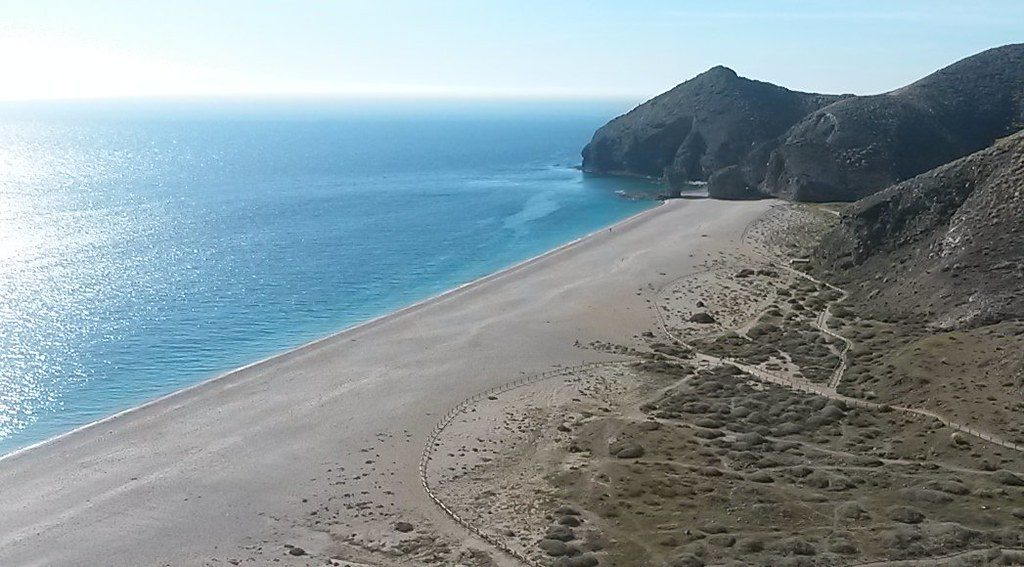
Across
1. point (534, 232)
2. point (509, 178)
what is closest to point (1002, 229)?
point (534, 232)

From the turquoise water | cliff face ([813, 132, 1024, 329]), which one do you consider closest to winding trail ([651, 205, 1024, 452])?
cliff face ([813, 132, 1024, 329])

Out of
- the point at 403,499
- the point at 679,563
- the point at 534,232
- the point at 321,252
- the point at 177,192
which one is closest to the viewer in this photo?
the point at 679,563

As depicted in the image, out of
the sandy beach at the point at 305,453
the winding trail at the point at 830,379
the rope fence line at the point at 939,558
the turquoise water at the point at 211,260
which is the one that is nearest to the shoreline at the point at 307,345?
the sandy beach at the point at 305,453

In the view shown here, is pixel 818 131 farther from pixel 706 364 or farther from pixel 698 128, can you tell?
pixel 706 364

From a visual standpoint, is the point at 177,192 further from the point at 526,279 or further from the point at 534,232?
the point at 526,279

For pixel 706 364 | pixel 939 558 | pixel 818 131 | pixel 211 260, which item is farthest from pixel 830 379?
pixel 818 131

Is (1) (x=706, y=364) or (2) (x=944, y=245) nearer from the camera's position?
(1) (x=706, y=364)
